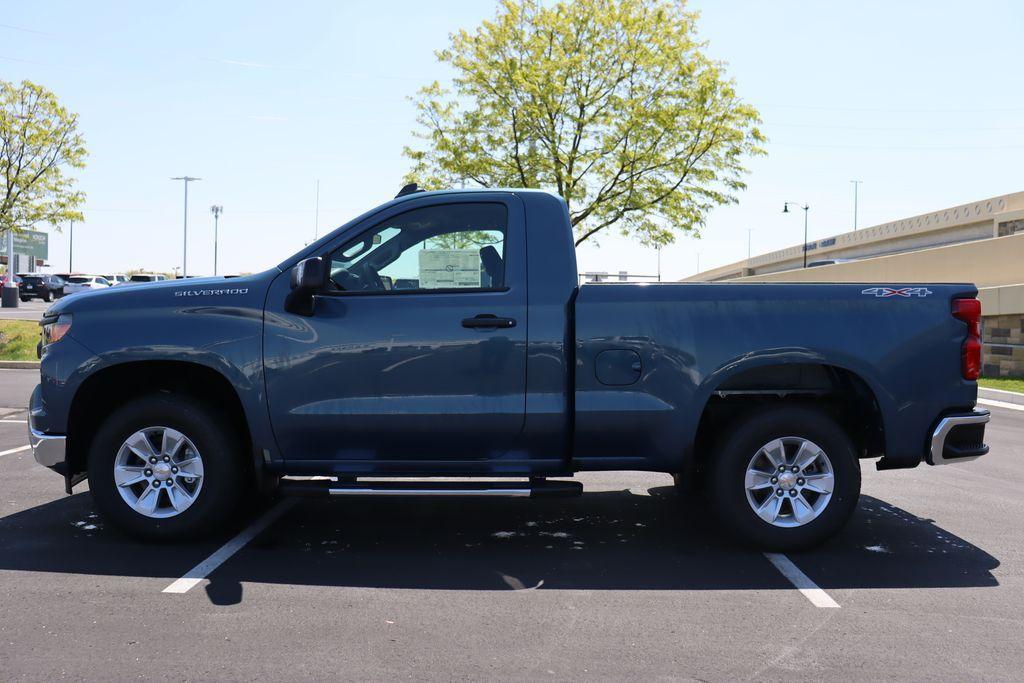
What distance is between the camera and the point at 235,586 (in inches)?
177

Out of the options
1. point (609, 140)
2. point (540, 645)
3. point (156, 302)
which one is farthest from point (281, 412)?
point (609, 140)

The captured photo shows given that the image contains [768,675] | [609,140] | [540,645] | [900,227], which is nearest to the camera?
[768,675]

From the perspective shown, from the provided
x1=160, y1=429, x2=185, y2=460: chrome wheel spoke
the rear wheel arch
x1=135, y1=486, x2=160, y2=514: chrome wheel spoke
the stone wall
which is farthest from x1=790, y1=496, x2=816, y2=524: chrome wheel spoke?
the stone wall

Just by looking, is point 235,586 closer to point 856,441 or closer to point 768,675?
point 768,675

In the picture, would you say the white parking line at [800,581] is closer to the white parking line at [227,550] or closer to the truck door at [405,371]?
the truck door at [405,371]

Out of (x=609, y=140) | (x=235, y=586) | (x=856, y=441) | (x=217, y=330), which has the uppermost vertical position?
(x=609, y=140)

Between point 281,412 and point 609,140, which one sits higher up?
point 609,140

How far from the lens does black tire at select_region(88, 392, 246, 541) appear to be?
5.11m

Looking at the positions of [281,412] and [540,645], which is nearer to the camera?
[540,645]

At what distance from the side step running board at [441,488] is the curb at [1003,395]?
12090 millimetres

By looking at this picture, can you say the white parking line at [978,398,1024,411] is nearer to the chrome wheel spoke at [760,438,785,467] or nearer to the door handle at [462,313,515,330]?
the chrome wheel spoke at [760,438,785,467]

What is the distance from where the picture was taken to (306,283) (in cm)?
487

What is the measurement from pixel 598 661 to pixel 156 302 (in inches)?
129

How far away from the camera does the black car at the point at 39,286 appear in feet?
164
